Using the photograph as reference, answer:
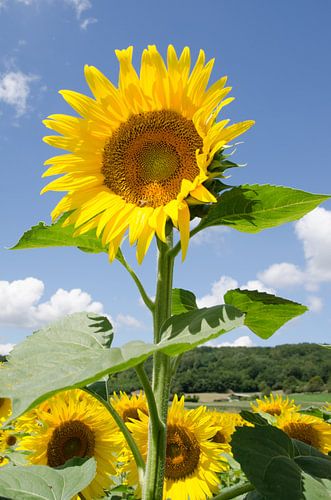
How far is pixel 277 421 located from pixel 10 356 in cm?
274

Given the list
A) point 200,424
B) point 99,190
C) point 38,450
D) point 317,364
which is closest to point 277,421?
point 200,424

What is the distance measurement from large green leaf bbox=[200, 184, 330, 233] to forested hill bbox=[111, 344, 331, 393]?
41051 millimetres

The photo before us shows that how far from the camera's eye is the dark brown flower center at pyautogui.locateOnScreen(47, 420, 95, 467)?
3.30m

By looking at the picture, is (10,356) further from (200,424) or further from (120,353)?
(200,424)

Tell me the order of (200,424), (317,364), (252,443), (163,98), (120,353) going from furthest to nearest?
(317,364) < (200,424) < (163,98) < (252,443) < (120,353)


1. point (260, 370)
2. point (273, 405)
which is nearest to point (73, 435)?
point (273, 405)

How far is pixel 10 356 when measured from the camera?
1617mm

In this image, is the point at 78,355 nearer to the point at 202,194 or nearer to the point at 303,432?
the point at 202,194

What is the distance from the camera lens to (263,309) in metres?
2.13

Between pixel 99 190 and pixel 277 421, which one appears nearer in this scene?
pixel 99 190

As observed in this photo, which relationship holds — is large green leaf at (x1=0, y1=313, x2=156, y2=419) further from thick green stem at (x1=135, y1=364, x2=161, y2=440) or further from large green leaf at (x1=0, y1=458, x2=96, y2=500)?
large green leaf at (x1=0, y1=458, x2=96, y2=500)

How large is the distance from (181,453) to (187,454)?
0.15 feet

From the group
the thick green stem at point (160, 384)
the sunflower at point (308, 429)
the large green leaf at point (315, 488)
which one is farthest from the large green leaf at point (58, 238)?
the sunflower at point (308, 429)

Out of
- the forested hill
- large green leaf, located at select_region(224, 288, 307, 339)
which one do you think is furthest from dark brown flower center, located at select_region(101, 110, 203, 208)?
the forested hill
